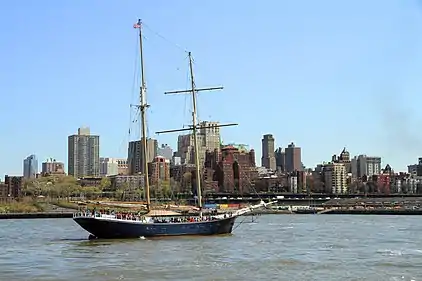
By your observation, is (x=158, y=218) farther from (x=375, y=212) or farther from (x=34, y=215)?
(x=375, y=212)

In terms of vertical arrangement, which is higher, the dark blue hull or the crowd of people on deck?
the crowd of people on deck

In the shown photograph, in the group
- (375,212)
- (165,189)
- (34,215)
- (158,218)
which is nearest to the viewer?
(158,218)

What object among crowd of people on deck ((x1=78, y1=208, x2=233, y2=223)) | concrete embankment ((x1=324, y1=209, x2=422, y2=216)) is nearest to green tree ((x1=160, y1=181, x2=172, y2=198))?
concrete embankment ((x1=324, y1=209, x2=422, y2=216))

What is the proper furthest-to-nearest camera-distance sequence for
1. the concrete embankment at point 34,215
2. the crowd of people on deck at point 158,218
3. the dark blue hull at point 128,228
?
1. the concrete embankment at point 34,215
2. the crowd of people on deck at point 158,218
3. the dark blue hull at point 128,228

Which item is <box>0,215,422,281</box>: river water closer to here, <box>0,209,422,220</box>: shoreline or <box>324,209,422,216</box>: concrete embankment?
<box>0,209,422,220</box>: shoreline

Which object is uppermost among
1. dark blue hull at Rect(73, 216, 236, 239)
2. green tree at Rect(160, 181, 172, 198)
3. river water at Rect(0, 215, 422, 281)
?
green tree at Rect(160, 181, 172, 198)

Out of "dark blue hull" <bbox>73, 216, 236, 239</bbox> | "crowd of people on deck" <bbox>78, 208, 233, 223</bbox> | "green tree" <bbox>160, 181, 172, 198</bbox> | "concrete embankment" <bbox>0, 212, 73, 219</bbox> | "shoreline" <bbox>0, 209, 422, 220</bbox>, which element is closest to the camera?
"dark blue hull" <bbox>73, 216, 236, 239</bbox>

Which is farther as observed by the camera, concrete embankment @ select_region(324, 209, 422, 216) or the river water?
concrete embankment @ select_region(324, 209, 422, 216)

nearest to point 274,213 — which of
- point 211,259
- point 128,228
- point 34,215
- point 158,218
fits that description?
point 34,215

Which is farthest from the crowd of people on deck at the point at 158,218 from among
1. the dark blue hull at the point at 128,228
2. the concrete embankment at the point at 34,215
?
the concrete embankment at the point at 34,215

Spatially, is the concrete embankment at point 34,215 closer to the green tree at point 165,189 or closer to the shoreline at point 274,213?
the shoreline at point 274,213

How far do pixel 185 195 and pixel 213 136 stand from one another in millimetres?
14768

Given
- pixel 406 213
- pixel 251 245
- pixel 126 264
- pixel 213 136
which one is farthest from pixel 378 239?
pixel 406 213

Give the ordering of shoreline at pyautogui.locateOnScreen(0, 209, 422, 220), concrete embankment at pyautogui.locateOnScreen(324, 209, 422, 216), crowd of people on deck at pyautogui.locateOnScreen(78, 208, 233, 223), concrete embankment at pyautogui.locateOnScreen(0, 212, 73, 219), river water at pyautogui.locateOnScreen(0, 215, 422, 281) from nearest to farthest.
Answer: river water at pyautogui.locateOnScreen(0, 215, 422, 281) → crowd of people on deck at pyautogui.locateOnScreen(78, 208, 233, 223) → concrete embankment at pyautogui.locateOnScreen(0, 212, 73, 219) → shoreline at pyautogui.locateOnScreen(0, 209, 422, 220) → concrete embankment at pyautogui.locateOnScreen(324, 209, 422, 216)
